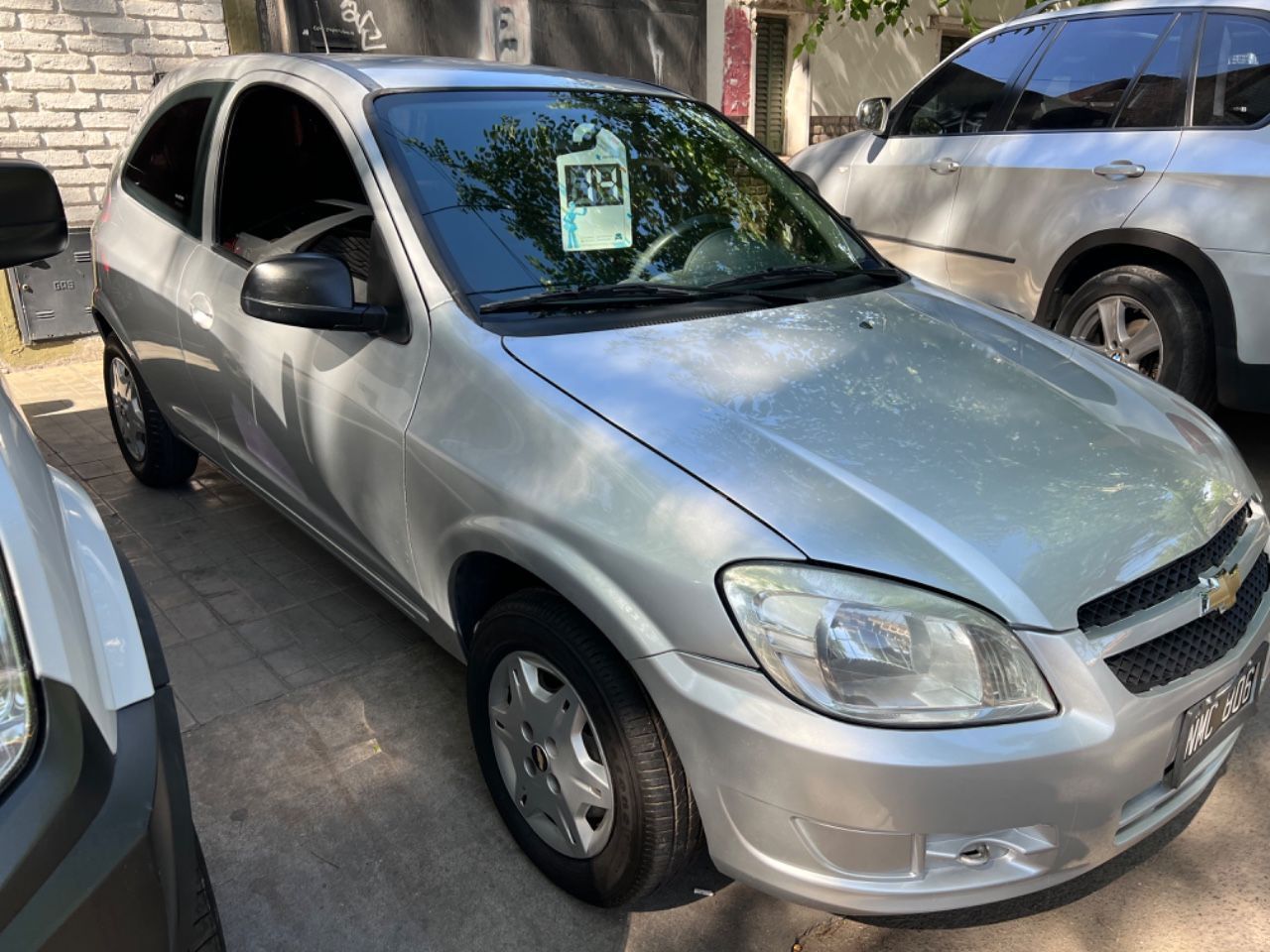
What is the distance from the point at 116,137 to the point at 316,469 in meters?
4.61

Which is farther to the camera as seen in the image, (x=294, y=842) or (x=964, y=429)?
(x=294, y=842)

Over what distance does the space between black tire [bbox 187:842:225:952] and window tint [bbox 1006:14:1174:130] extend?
462 cm

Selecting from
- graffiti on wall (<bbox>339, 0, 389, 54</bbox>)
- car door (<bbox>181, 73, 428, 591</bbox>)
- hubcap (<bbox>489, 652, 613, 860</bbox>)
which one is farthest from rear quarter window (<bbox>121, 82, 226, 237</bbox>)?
graffiti on wall (<bbox>339, 0, 389, 54</bbox>)

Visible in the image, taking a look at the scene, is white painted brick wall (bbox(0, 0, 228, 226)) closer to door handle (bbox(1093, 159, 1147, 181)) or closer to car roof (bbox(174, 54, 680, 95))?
car roof (bbox(174, 54, 680, 95))

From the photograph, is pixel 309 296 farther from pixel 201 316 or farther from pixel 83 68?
pixel 83 68

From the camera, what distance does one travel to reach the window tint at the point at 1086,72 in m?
4.50

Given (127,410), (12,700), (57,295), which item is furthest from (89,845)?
(57,295)

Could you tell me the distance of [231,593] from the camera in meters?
3.62

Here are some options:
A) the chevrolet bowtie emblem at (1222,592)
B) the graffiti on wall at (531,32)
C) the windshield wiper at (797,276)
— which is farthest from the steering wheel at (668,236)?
the graffiti on wall at (531,32)

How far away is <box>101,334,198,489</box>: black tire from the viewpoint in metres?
4.18

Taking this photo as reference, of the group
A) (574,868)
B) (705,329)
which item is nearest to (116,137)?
(705,329)

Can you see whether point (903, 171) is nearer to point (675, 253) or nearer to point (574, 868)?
point (675, 253)

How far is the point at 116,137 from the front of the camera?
6.25 metres

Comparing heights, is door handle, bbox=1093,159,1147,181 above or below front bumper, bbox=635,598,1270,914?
above
